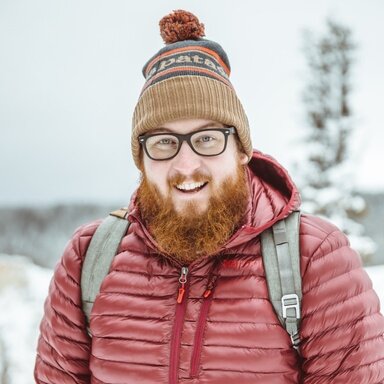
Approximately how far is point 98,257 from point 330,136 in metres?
9.99

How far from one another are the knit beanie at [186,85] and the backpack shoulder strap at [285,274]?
479 mm

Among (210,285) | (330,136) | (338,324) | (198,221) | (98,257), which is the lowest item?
(338,324)

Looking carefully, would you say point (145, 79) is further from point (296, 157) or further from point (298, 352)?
point (296, 157)

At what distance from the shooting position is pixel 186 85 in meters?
2.07

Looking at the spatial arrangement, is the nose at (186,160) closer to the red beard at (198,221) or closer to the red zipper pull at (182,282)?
the red beard at (198,221)

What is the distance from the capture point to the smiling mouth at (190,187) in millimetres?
2053

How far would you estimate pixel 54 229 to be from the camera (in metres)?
19.1

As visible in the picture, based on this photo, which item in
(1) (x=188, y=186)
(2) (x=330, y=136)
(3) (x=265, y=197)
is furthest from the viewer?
(2) (x=330, y=136)

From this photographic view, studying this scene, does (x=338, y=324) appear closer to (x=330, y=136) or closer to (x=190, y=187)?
(x=190, y=187)

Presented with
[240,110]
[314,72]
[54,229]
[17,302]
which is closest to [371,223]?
[314,72]

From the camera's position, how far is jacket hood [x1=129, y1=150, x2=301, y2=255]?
199cm

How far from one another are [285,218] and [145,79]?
3.01ft

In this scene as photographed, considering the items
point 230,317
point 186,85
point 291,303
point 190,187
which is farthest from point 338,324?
point 186,85

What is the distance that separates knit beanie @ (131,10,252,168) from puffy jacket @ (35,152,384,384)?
0.37 metres
